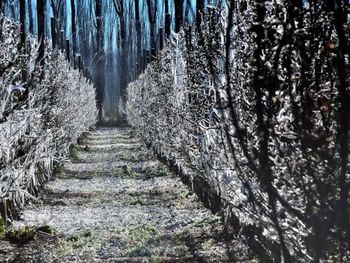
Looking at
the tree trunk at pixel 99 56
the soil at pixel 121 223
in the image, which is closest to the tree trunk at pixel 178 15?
the soil at pixel 121 223

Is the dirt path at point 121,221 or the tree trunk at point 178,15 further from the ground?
the tree trunk at point 178,15

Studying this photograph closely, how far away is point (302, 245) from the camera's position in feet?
10.9

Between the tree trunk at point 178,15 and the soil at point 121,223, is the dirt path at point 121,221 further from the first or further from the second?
the tree trunk at point 178,15

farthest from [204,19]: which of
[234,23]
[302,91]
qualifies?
[302,91]

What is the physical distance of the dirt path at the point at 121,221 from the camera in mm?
5188

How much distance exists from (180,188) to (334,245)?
19.8ft

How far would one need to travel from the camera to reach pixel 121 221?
6711mm

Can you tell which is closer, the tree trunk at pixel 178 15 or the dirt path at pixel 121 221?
the dirt path at pixel 121 221

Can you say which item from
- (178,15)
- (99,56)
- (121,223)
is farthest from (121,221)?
(99,56)

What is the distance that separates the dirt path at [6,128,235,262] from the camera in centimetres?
519

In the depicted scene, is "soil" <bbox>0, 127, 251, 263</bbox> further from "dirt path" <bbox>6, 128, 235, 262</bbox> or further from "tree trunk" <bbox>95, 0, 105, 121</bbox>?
"tree trunk" <bbox>95, 0, 105, 121</bbox>

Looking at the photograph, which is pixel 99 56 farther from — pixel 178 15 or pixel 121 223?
pixel 121 223

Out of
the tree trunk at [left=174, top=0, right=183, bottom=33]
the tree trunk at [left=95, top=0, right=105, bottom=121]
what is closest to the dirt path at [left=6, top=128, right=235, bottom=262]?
the tree trunk at [left=174, top=0, right=183, bottom=33]

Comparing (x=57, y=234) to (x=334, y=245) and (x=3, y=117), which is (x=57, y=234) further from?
(x=334, y=245)
